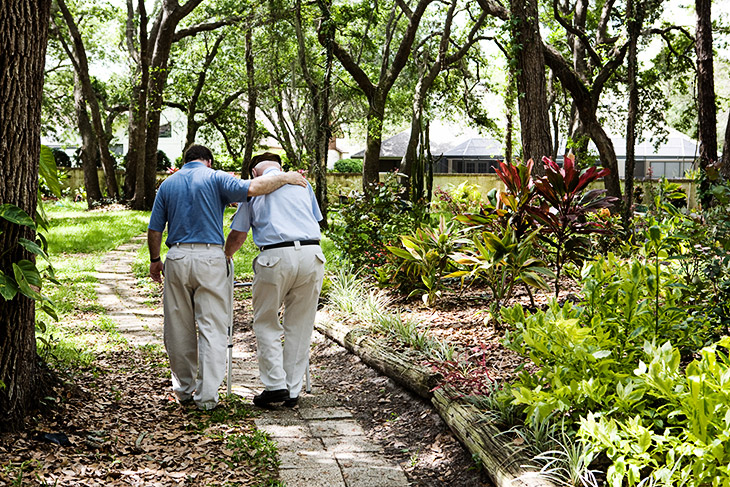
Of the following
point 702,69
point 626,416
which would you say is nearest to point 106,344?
point 626,416

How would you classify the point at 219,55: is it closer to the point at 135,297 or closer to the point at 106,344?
the point at 135,297

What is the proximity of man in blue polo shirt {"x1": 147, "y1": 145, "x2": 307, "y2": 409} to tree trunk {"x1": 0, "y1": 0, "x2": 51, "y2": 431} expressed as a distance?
999 millimetres

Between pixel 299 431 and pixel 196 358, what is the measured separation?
924mm

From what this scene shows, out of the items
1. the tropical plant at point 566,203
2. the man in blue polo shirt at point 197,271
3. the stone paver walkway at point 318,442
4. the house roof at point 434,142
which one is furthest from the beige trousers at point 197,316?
the house roof at point 434,142

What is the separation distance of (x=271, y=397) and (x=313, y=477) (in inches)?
46.3

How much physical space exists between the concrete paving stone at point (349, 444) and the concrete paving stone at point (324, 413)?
1.37 ft

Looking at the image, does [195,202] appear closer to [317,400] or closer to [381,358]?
[317,400]

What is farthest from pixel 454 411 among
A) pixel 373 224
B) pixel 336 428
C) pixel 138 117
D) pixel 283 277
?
pixel 138 117

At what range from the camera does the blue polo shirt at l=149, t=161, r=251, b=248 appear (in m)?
4.68

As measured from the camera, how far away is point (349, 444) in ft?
14.3

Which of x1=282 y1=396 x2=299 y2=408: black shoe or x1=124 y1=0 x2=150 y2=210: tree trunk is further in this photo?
x1=124 y1=0 x2=150 y2=210: tree trunk

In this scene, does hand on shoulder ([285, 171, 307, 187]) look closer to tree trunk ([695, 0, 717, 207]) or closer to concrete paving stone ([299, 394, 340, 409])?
concrete paving stone ([299, 394, 340, 409])

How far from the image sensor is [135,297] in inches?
355

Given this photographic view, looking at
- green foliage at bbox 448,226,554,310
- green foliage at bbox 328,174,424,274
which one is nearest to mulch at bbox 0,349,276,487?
green foliage at bbox 448,226,554,310
